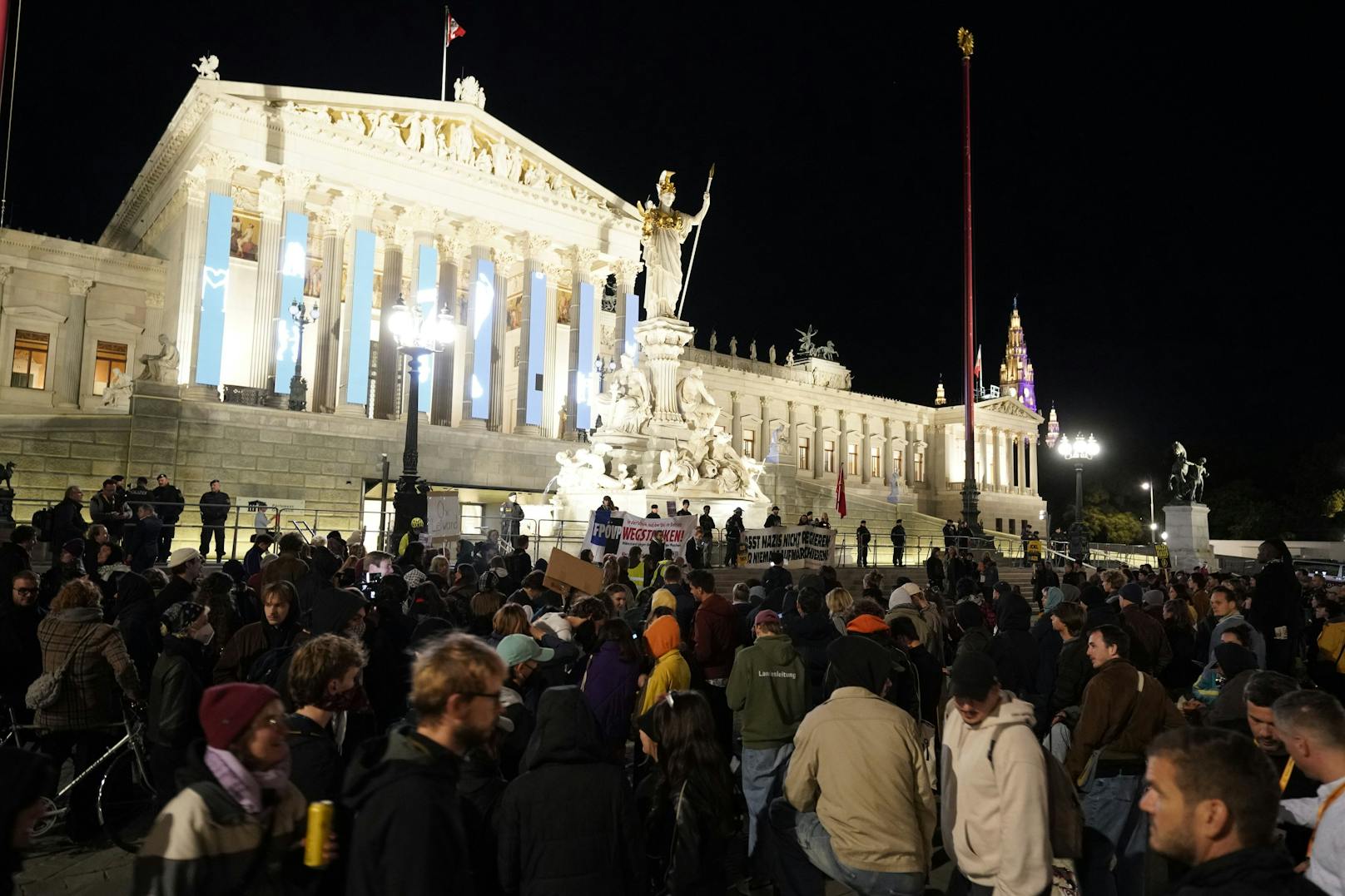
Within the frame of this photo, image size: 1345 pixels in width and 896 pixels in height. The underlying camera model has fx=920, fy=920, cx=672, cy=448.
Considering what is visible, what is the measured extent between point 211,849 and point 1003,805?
2.77 meters

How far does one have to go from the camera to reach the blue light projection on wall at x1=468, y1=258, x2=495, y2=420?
Result: 39469 mm

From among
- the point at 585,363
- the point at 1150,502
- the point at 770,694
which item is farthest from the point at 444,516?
the point at 1150,502

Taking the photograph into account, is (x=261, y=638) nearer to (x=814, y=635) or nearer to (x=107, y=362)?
(x=814, y=635)

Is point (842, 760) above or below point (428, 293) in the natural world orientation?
below

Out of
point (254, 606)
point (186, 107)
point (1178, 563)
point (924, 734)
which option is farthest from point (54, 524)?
point (1178, 563)

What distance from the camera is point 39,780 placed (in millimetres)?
2598

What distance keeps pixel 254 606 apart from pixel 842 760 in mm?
5802

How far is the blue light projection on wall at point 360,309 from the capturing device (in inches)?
1419

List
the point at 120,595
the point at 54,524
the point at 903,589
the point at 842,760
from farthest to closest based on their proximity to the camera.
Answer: the point at 54,524 < the point at 903,589 < the point at 120,595 < the point at 842,760

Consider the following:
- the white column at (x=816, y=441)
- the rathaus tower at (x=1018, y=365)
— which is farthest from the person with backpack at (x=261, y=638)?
the rathaus tower at (x=1018, y=365)

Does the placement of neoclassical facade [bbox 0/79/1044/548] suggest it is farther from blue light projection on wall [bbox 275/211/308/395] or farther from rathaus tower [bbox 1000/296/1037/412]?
rathaus tower [bbox 1000/296/1037/412]

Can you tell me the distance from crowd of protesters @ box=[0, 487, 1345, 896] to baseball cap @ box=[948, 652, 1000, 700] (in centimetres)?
1

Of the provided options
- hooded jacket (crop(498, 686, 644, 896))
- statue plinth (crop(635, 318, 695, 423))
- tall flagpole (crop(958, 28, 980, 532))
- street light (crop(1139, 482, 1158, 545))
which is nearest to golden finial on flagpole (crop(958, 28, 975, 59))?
tall flagpole (crop(958, 28, 980, 532))

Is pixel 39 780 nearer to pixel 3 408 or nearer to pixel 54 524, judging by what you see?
pixel 54 524
